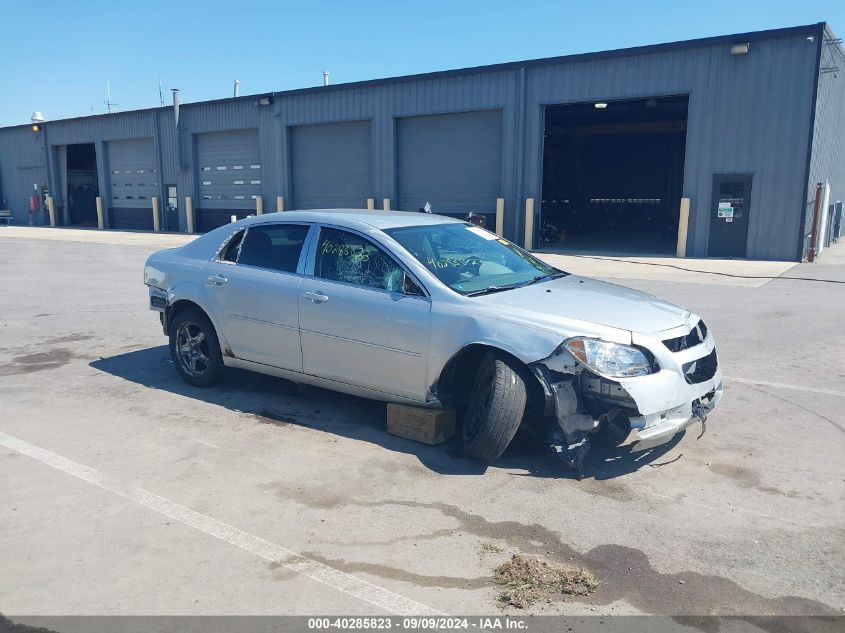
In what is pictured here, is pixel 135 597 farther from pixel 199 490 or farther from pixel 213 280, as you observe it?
pixel 213 280

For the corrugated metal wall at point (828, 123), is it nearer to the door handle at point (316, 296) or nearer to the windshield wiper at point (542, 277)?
the windshield wiper at point (542, 277)

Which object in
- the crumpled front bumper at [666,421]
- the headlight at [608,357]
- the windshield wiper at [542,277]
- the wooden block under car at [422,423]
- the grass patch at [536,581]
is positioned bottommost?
the grass patch at [536,581]

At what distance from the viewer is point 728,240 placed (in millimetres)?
19703

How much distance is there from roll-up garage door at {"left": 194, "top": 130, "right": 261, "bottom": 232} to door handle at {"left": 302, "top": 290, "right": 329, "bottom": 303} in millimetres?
25344

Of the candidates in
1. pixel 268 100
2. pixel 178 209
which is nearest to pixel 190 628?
pixel 268 100

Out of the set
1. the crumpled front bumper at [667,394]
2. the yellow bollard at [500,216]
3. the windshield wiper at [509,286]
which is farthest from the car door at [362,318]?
the yellow bollard at [500,216]

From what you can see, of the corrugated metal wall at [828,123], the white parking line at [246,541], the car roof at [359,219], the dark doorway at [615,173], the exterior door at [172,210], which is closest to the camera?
the white parking line at [246,541]

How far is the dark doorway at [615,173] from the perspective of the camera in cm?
3391

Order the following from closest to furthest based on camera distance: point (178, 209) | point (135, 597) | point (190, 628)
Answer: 1. point (190, 628)
2. point (135, 597)
3. point (178, 209)

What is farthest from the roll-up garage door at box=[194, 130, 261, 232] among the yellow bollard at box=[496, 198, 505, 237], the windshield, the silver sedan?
the windshield

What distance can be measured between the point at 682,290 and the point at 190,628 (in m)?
12.2

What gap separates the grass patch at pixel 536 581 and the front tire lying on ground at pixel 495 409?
1.04 meters

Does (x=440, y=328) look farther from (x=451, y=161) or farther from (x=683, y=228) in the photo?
(x=451, y=161)

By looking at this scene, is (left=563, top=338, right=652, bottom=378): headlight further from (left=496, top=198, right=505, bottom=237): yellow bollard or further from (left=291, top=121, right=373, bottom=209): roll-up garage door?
(left=291, top=121, right=373, bottom=209): roll-up garage door
